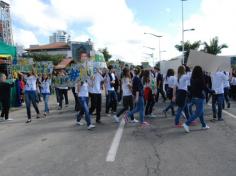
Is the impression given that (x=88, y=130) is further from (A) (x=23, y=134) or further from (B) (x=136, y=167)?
(B) (x=136, y=167)

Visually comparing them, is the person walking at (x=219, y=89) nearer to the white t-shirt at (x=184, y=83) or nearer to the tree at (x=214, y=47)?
the white t-shirt at (x=184, y=83)

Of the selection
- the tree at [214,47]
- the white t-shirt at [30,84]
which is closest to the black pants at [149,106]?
the white t-shirt at [30,84]

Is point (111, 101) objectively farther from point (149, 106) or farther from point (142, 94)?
point (142, 94)

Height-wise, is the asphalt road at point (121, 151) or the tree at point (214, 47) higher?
the tree at point (214, 47)

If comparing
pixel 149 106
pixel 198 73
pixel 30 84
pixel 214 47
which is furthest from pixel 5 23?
pixel 214 47

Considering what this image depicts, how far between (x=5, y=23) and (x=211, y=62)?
737 inches

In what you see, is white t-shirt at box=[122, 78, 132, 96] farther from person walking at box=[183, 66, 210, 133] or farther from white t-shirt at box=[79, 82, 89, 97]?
person walking at box=[183, 66, 210, 133]

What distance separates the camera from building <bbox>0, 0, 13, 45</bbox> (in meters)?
25.1

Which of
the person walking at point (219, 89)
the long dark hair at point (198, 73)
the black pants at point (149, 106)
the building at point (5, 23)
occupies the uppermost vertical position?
the building at point (5, 23)

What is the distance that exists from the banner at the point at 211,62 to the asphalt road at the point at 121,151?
6.95ft

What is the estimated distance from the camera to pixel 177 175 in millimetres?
5184

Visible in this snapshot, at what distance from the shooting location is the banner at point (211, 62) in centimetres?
1129

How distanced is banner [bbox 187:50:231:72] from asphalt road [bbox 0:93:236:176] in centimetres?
212

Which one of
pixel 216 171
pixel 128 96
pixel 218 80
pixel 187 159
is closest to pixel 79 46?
pixel 128 96
